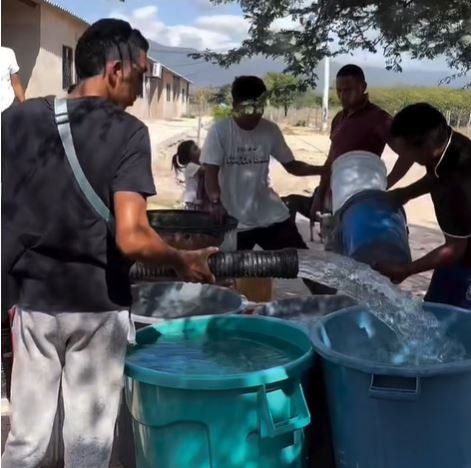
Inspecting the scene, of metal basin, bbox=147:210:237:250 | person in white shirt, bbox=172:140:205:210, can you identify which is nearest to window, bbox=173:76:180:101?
person in white shirt, bbox=172:140:205:210

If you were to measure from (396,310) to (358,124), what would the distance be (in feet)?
8.29

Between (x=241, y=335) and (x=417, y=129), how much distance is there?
1.18 m

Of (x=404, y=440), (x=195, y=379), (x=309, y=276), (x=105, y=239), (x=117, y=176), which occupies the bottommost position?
(x=404, y=440)

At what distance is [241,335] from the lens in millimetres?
3137

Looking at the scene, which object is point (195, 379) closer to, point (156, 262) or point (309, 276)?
point (156, 262)

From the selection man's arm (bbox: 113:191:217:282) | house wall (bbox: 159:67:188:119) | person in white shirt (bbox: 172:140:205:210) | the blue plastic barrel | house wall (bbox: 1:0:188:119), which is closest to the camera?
man's arm (bbox: 113:191:217:282)

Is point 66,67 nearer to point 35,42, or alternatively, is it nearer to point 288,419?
point 35,42

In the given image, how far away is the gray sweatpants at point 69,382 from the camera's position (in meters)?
2.46

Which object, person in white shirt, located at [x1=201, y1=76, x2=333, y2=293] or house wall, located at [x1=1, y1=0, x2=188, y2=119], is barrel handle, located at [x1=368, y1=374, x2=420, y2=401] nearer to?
person in white shirt, located at [x1=201, y1=76, x2=333, y2=293]

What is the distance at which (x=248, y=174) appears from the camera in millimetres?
5125

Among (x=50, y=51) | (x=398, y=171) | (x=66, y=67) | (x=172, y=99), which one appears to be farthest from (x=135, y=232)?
(x=172, y=99)

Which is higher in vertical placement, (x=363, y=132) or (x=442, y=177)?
(x=363, y=132)

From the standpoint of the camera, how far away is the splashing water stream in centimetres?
287

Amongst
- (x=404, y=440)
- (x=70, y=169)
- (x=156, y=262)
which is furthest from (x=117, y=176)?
(x=404, y=440)
